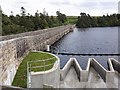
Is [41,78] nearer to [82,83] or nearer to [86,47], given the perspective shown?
[82,83]

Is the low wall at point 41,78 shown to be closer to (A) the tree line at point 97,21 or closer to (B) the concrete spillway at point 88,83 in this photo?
(B) the concrete spillway at point 88,83

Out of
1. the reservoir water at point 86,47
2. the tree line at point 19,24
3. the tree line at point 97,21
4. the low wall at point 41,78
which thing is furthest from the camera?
the tree line at point 97,21

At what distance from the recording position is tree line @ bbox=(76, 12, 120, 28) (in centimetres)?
14652

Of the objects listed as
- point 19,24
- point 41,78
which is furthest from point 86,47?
point 41,78

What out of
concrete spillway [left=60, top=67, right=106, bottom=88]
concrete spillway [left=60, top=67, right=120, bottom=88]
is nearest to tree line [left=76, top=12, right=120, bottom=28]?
concrete spillway [left=60, top=67, right=106, bottom=88]

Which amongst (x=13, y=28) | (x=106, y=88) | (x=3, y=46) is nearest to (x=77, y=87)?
(x=106, y=88)

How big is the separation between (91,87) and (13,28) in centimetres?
3426

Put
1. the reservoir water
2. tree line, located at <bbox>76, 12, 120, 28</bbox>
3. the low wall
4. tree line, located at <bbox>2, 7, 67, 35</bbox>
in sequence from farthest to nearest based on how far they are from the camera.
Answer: tree line, located at <bbox>76, 12, 120, 28</bbox> → tree line, located at <bbox>2, 7, 67, 35</bbox> → the reservoir water → the low wall

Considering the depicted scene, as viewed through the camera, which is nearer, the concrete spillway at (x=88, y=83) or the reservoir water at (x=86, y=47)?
the concrete spillway at (x=88, y=83)

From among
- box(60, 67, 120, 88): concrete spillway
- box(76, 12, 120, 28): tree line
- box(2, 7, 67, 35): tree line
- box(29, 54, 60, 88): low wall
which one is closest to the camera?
box(29, 54, 60, 88): low wall

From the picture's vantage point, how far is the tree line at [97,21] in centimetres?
14652

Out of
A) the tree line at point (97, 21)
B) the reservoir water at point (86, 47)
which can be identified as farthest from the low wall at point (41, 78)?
the tree line at point (97, 21)

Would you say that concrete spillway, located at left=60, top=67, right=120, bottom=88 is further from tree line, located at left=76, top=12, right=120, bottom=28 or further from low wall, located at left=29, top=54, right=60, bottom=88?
tree line, located at left=76, top=12, right=120, bottom=28

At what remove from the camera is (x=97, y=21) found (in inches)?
6211
